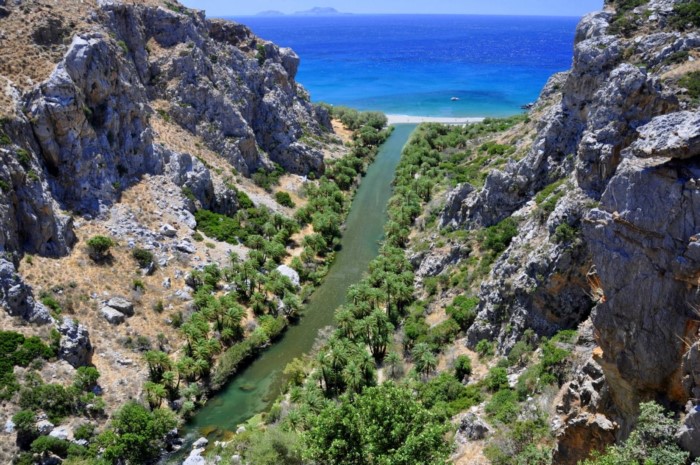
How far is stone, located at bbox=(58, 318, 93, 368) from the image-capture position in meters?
47.8

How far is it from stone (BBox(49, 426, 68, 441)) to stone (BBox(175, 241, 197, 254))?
1060 inches

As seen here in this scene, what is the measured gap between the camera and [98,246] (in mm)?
58625

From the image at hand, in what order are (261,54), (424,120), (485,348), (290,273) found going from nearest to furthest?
(485,348)
(290,273)
(261,54)
(424,120)

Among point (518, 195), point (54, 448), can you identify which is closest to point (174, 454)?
point (54, 448)

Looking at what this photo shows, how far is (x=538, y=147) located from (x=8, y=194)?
176 ft

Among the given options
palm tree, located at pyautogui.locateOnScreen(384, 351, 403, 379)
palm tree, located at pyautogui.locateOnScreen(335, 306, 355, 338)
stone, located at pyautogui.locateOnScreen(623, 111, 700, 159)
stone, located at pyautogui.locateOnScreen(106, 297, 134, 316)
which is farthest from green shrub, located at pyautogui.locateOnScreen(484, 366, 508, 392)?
stone, located at pyautogui.locateOnScreen(106, 297, 134, 316)

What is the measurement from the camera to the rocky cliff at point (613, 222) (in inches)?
863

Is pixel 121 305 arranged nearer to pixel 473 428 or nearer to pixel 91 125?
pixel 91 125

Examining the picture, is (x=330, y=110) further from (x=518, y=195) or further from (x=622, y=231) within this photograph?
(x=622, y=231)

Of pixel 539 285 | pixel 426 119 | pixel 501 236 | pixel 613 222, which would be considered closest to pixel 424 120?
pixel 426 119

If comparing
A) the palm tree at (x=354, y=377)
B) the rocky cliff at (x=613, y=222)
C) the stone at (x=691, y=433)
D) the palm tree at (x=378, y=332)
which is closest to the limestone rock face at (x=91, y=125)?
the palm tree at (x=378, y=332)

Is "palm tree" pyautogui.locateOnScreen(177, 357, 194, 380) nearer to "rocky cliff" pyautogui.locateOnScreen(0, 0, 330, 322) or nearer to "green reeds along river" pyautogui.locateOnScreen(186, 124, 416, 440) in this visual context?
"green reeds along river" pyautogui.locateOnScreen(186, 124, 416, 440)

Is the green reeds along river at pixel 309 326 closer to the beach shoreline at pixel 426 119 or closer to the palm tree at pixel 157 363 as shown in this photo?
the palm tree at pixel 157 363

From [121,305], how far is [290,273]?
69.6 ft
